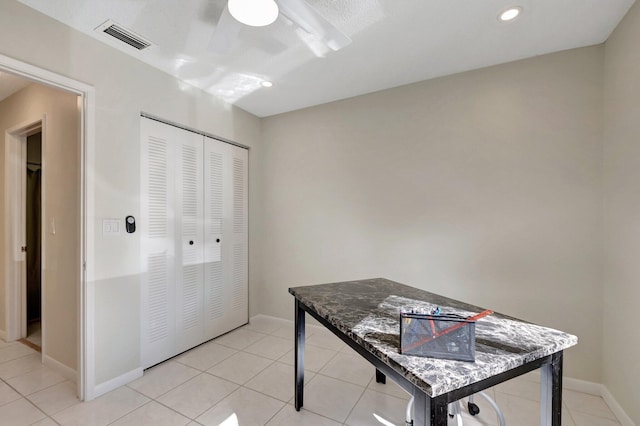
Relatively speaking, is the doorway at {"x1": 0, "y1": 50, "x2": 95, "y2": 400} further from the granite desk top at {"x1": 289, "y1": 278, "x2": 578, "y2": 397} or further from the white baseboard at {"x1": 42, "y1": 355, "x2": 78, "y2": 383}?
the granite desk top at {"x1": 289, "y1": 278, "x2": 578, "y2": 397}

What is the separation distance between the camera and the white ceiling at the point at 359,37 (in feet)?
5.79

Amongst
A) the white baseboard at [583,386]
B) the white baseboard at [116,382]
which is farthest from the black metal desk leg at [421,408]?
the white baseboard at [116,382]

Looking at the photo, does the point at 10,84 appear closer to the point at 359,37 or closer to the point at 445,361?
the point at 359,37

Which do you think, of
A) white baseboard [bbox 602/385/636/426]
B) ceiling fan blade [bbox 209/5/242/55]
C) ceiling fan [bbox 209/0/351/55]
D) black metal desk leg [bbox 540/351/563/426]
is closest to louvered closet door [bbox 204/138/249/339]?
ceiling fan blade [bbox 209/5/242/55]

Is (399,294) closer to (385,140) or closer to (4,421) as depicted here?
(385,140)

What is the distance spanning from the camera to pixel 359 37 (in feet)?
6.72

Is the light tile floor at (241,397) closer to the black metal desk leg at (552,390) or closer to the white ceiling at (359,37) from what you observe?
the black metal desk leg at (552,390)

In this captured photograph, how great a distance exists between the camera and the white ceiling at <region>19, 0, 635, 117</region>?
176 cm

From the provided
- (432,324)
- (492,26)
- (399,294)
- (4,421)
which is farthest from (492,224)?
(4,421)

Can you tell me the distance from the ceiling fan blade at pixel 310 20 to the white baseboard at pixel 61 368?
3016mm

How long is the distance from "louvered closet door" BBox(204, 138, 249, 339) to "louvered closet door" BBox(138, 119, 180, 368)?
402 millimetres

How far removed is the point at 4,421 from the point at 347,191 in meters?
3.10

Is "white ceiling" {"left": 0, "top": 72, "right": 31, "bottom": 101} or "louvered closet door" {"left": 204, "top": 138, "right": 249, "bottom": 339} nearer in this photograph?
"white ceiling" {"left": 0, "top": 72, "right": 31, "bottom": 101}

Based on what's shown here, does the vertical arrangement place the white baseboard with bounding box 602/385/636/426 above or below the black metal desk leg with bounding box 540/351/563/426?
below
